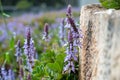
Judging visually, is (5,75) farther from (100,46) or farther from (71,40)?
(100,46)

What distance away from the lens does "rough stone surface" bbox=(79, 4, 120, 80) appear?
1562 mm

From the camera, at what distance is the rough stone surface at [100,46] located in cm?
156

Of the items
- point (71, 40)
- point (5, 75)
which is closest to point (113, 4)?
point (71, 40)

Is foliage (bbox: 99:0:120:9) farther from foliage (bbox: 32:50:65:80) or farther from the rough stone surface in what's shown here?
foliage (bbox: 32:50:65:80)

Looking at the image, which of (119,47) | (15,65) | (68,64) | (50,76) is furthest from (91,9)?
(15,65)

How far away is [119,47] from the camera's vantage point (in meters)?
1.51

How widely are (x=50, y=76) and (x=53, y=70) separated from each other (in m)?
0.04

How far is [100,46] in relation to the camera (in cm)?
173

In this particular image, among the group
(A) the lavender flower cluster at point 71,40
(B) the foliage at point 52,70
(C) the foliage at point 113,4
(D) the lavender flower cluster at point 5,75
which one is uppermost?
(C) the foliage at point 113,4

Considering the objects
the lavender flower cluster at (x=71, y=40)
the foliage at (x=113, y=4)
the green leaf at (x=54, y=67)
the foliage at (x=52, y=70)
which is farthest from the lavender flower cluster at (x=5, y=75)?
the foliage at (x=113, y=4)

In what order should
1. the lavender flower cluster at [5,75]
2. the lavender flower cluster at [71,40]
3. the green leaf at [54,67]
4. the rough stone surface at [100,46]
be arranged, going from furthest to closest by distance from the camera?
Answer: the lavender flower cluster at [5,75] < the green leaf at [54,67] < the lavender flower cluster at [71,40] < the rough stone surface at [100,46]

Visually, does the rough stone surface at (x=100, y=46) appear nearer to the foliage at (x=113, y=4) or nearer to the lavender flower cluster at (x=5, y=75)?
the foliage at (x=113, y=4)

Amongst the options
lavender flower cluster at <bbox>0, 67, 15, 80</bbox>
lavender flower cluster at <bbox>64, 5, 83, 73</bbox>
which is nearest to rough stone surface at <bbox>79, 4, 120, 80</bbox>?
lavender flower cluster at <bbox>64, 5, 83, 73</bbox>

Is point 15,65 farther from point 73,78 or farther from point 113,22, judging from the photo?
point 113,22
